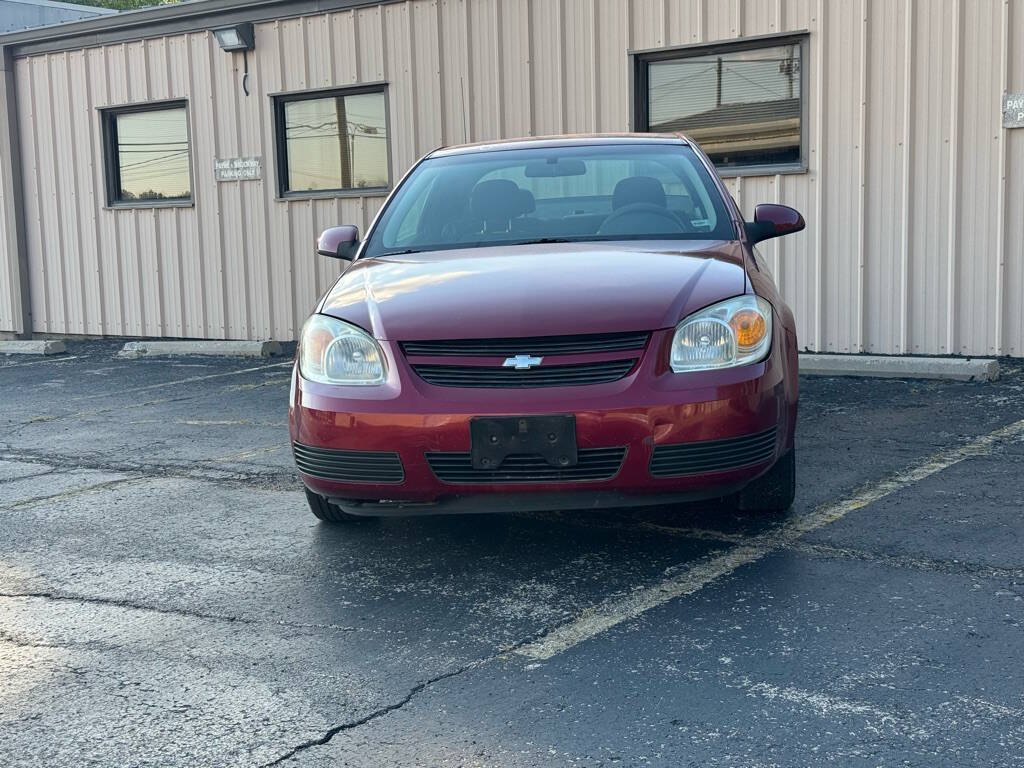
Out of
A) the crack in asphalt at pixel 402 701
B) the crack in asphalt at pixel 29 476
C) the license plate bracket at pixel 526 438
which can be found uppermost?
the license plate bracket at pixel 526 438

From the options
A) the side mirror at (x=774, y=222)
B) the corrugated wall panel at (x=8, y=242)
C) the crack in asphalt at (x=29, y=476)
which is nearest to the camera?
the side mirror at (x=774, y=222)

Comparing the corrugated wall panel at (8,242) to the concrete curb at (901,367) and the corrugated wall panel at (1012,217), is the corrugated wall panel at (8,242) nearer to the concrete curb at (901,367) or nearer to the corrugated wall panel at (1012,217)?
the concrete curb at (901,367)

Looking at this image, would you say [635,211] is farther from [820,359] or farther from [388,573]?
[820,359]

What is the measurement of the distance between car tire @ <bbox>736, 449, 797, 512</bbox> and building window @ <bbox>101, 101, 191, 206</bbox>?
10177mm

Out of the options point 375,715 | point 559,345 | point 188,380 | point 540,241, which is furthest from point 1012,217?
point 375,715

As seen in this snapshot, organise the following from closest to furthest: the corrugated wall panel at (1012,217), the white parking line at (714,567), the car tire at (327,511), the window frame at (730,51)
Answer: the white parking line at (714,567), the car tire at (327,511), the corrugated wall panel at (1012,217), the window frame at (730,51)

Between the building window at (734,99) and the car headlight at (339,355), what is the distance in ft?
20.6

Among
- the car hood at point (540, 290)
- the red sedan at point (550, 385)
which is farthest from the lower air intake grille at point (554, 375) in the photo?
the car hood at point (540, 290)

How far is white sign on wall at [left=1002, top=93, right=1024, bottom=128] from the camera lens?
8898mm

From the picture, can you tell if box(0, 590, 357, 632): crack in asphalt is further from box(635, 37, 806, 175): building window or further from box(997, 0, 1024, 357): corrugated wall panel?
box(635, 37, 806, 175): building window

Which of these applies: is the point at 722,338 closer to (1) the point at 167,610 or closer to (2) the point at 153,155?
(1) the point at 167,610

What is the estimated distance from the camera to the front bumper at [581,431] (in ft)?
13.7

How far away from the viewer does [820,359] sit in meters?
9.30

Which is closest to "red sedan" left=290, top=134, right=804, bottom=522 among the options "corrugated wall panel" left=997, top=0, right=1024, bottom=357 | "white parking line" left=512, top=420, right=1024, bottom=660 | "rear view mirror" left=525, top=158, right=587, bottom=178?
"white parking line" left=512, top=420, right=1024, bottom=660
